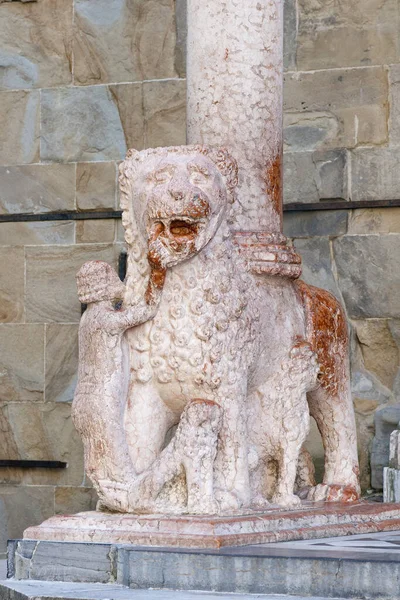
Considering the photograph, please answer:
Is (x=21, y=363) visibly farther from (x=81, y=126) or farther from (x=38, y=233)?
(x=81, y=126)

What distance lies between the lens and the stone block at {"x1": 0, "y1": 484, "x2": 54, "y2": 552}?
10.3 metres

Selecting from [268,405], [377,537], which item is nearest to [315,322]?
[268,405]

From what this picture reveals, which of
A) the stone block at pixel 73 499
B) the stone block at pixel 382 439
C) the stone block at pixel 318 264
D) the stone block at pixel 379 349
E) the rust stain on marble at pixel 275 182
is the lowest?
the stone block at pixel 73 499

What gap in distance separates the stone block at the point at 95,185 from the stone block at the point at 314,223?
3.90ft

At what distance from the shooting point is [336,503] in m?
7.16

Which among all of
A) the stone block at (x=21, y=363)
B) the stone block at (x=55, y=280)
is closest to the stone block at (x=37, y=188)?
the stone block at (x=55, y=280)

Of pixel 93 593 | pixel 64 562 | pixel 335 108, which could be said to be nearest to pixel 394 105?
pixel 335 108

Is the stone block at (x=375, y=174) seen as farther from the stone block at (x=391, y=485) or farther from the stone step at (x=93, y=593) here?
the stone step at (x=93, y=593)

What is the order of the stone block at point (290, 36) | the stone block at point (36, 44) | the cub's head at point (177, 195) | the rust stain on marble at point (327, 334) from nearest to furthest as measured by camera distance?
the cub's head at point (177, 195), the rust stain on marble at point (327, 334), the stone block at point (290, 36), the stone block at point (36, 44)

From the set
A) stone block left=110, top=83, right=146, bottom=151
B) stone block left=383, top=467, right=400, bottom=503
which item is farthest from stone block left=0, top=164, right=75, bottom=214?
stone block left=383, top=467, right=400, bottom=503

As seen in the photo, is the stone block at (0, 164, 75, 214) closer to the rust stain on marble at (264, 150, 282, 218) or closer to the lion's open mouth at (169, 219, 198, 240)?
the rust stain on marble at (264, 150, 282, 218)

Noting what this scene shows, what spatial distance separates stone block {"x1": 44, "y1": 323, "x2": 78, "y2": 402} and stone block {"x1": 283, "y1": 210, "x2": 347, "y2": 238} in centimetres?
153

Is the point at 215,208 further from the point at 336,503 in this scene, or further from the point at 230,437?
the point at 336,503

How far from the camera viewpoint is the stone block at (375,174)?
9.55 metres
